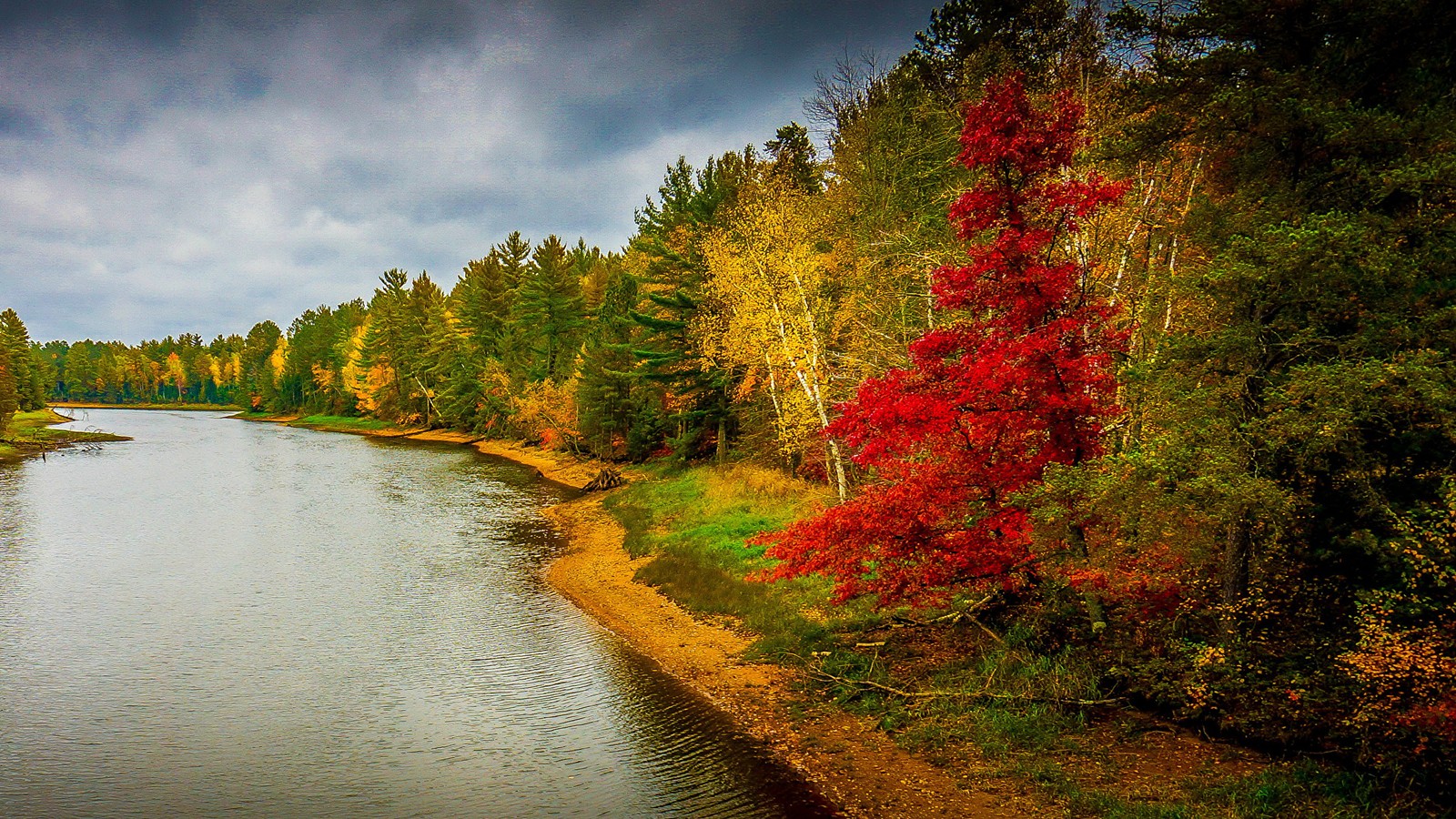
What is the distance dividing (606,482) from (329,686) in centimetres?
2529

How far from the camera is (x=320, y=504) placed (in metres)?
35.3

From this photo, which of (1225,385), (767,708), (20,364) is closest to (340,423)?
Answer: (20,364)

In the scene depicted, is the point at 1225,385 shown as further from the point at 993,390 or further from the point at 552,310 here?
the point at 552,310

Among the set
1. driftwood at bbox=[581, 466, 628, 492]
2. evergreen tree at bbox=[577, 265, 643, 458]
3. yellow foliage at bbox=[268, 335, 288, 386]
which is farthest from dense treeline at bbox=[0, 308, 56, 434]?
driftwood at bbox=[581, 466, 628, 492]

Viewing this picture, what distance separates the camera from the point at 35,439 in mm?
63031

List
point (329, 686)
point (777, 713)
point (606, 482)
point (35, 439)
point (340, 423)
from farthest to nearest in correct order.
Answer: point (340, 423), point (35, 439), point (606, 482), point (329, 686), point (777, 713)

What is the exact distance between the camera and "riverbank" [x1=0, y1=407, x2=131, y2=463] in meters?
55.2

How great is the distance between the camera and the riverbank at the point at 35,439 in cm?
5516

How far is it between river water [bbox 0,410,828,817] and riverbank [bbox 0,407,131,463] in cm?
3371

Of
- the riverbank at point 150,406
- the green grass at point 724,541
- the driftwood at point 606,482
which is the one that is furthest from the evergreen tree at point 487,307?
the riverbank at point 150,406

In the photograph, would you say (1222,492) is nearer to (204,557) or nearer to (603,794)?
(603,794)

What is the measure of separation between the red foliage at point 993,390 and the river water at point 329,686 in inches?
167

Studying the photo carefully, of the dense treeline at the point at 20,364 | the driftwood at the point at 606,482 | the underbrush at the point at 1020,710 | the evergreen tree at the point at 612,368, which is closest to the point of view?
the underbrush at the point at 1020,710

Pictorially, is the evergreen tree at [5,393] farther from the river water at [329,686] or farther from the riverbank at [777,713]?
the riverbank at [777,713]
